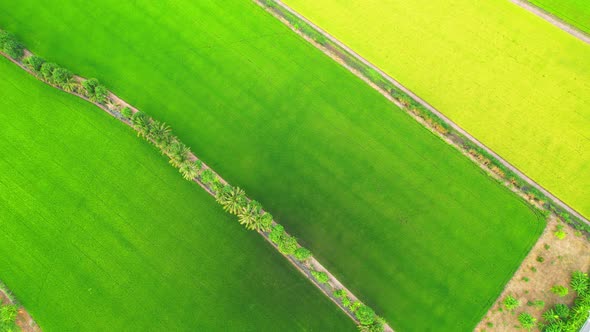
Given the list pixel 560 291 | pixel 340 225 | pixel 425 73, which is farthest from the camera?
pixel 425 73

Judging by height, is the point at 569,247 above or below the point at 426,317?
above

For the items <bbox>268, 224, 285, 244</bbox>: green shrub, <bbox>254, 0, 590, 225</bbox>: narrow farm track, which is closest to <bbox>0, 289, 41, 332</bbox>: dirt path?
<bbox>268, 224, 285, 244</bbox>: green shrub

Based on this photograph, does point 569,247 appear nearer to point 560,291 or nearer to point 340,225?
point 560,291

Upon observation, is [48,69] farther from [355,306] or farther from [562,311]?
[562,311]

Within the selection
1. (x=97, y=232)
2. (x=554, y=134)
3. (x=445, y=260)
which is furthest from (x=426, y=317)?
(x=97, y=232)

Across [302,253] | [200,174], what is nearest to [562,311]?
[302,253]

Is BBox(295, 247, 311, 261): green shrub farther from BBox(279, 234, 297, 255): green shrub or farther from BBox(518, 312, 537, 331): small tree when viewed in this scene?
BBox(518, 312, 537, 331): small tree
